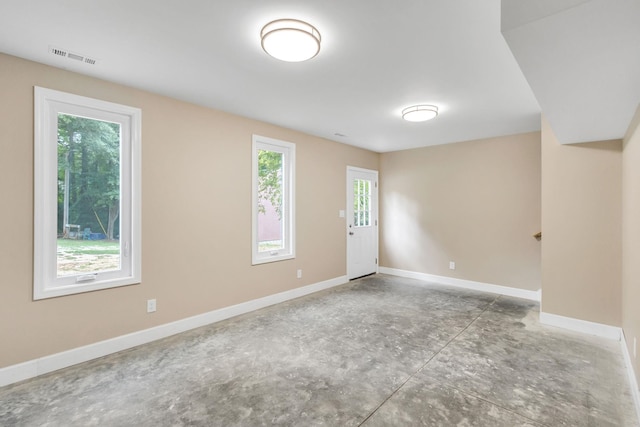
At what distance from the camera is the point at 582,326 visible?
3230 mm

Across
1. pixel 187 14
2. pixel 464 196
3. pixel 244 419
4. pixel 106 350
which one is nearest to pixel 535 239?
pixel 464 196

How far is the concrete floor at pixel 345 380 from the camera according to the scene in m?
1.93

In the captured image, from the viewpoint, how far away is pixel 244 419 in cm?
190

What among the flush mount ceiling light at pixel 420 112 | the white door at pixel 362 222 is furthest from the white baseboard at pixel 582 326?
the white door at pixel 362 222

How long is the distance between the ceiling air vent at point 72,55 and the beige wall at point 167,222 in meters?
0.31

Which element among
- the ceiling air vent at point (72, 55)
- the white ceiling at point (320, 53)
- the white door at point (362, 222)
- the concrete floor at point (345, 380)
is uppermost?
the ceiling air vent at point (72, 55)

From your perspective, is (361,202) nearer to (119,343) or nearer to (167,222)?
(167,222)

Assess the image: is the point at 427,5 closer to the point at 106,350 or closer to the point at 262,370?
the point at 262,370

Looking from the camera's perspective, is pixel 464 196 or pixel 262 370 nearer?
pixel 262 370

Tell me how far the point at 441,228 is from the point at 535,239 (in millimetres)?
1376

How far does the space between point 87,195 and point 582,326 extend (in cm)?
506

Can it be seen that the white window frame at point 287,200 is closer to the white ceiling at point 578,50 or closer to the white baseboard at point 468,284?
the white baseboard at point 468,284

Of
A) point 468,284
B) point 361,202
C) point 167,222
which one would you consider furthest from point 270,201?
point 468,284

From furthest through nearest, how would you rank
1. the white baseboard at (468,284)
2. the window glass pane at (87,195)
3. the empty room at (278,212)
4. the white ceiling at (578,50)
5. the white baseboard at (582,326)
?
the white baseboard at (468,284)
the white baseboard at (582,326)
the window glass pane at (87,195)
the empty room at (278,212)
the white ceiling at (578,50)
